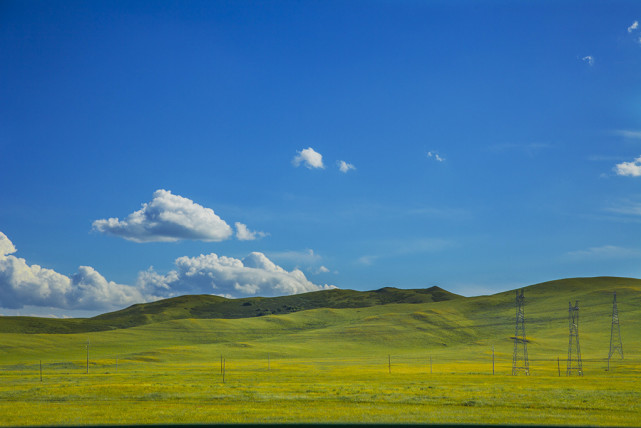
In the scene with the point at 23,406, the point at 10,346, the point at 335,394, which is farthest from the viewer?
the point at 10,346

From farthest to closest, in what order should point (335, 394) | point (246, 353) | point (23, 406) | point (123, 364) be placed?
point (246, 353) < point (123, 364) < point (335, 394) < point (23, 406)

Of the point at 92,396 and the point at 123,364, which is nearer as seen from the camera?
the point at 92,396

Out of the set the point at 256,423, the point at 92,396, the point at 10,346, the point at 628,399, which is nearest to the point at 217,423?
the point at 256,423

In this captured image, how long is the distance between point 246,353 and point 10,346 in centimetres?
7472

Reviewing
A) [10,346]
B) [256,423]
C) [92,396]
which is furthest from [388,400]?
[10,346]

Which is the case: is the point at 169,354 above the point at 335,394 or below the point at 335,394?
below

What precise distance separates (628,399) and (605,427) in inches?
813

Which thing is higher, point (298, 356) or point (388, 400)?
point (388, 400)

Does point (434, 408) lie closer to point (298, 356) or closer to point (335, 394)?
point (335, 394)

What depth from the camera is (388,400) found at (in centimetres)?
5081

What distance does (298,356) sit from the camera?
170000mm

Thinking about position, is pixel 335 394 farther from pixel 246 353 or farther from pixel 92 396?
pixel 246 353

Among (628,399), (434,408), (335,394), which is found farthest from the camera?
(335,394)

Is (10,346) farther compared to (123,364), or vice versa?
(10,346)
